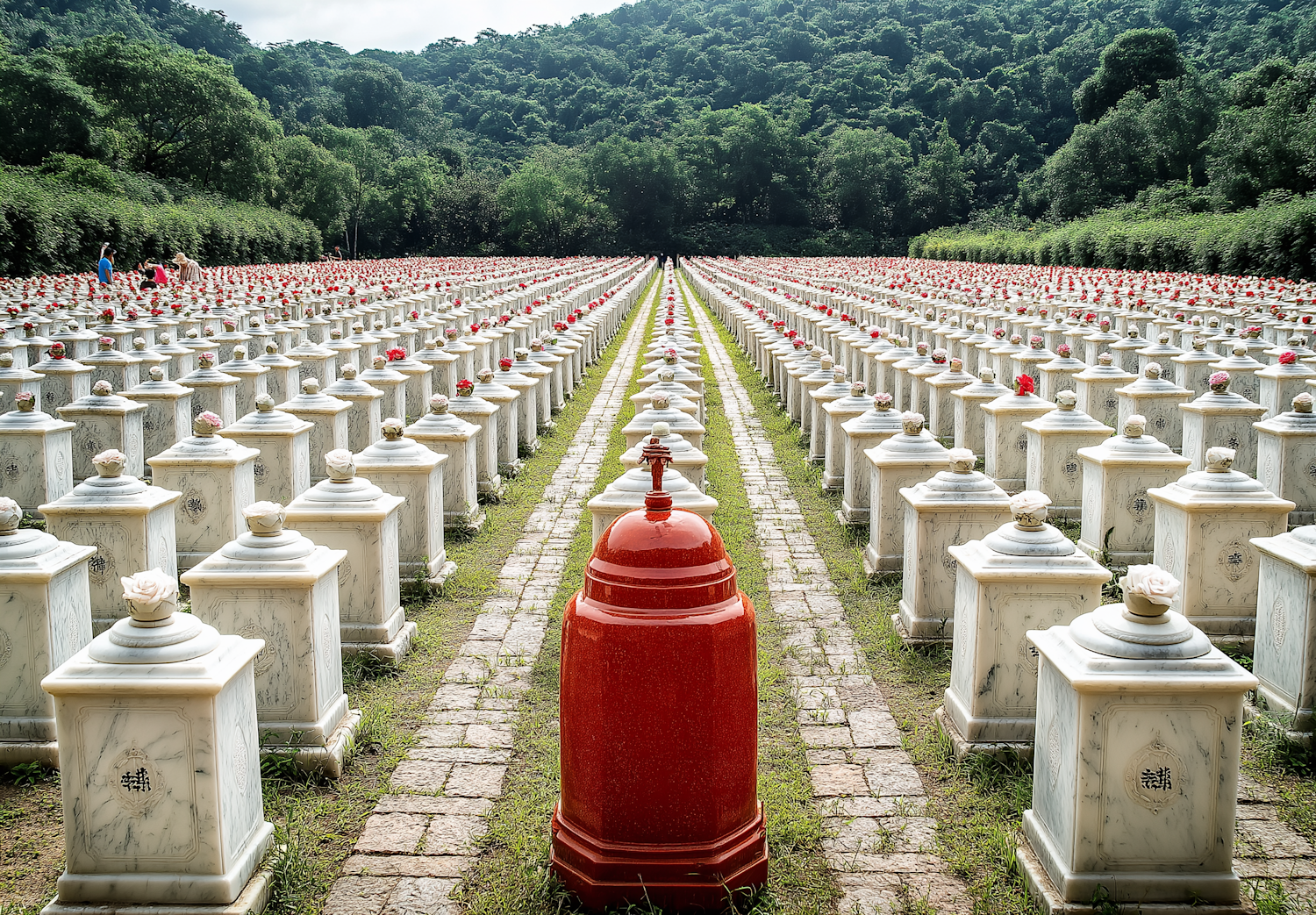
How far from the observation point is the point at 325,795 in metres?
4.46

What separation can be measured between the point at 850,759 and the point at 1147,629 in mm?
1735

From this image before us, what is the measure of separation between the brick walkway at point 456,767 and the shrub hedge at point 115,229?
29161 mm

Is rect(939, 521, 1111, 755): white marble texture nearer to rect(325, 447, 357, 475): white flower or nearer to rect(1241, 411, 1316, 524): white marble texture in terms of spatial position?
rect(325, 447, 357, 475): white flower

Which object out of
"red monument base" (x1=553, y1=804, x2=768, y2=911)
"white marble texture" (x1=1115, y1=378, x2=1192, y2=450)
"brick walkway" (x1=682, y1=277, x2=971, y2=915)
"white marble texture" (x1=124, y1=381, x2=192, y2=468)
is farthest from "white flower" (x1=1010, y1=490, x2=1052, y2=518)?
"white marble texture" (x1=124, y1=381, x2=192, y2=468)

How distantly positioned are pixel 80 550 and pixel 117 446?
477 centimetres

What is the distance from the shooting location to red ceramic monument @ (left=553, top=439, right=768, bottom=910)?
342cm

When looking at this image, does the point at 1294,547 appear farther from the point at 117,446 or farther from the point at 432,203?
the point at 432,203

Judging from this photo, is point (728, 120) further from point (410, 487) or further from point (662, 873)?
point (662, 873)

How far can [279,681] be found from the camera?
460cm

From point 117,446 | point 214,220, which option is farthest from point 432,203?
point 117,446

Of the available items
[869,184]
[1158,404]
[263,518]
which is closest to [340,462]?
[263,518]

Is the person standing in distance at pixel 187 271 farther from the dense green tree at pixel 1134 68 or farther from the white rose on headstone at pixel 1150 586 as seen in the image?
the dense green tree at pixel 1134 68

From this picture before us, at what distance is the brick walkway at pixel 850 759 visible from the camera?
3855 mm

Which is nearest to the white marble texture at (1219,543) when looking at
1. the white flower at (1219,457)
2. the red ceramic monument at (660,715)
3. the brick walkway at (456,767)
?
the white flower at (1219,457)
